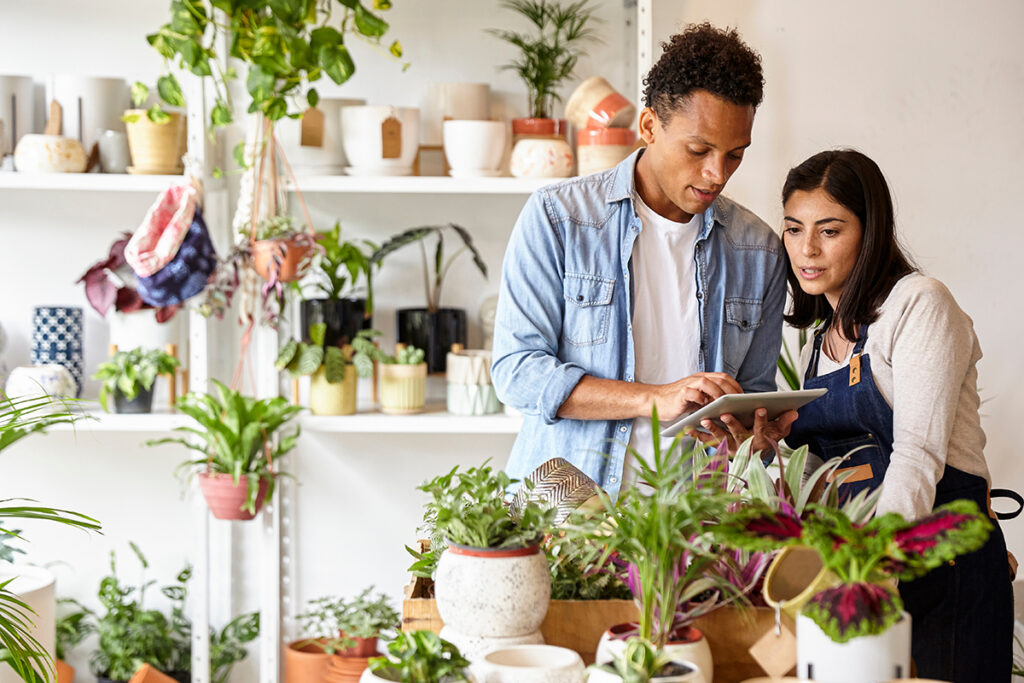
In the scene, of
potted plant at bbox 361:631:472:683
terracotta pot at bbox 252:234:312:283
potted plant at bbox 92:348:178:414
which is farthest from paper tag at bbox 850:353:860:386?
potted plant at bbox 92:348:178:414

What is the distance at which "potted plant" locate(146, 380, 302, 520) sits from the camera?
2.41 metres

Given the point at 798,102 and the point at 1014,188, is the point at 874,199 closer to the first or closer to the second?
the point at 798,102

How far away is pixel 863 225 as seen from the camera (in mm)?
1641

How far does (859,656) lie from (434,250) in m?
2.07

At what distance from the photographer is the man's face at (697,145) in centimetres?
155

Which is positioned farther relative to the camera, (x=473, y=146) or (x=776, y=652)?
(x=473, y=146)

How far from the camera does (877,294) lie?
1.58 metres

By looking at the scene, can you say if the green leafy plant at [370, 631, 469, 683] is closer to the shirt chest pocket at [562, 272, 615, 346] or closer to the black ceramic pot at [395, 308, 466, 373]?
the shirt chest pocket at [562, 272, 615, 346]

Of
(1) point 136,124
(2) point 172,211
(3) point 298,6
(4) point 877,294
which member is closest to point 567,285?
(4) point 877,294

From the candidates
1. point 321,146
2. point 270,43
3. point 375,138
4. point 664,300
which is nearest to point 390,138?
point 375,138

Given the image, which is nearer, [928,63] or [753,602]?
[753,602]

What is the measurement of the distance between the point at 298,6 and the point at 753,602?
1710 millimetres

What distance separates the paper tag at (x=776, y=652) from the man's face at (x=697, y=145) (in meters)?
0.82

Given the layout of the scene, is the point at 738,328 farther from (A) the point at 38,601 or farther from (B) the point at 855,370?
(A) the point at 38,601
